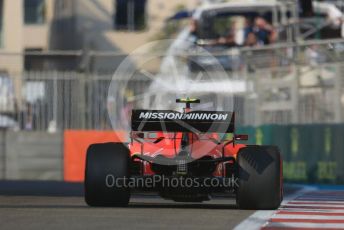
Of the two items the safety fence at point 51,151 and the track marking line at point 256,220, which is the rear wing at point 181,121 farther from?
the safety fence at point 51,151

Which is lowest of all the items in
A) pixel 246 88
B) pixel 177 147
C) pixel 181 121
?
pixel 177 147

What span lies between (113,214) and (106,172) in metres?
1.02

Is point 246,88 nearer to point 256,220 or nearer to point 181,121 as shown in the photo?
point 181,121

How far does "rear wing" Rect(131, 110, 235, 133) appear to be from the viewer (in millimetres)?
13914

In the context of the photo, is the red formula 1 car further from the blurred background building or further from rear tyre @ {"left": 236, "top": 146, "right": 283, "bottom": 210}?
the blurred background building

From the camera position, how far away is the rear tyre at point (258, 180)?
13.4 m

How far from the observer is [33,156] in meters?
25.0

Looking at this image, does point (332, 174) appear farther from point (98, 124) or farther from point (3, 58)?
point (3, 58)

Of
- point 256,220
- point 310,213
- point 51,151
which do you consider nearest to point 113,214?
point 256,220

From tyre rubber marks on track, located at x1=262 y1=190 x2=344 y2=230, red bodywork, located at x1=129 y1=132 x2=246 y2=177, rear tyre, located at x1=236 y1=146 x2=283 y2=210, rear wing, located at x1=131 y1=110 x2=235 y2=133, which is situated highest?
rear wing, located at x1=131 y1=110 x2=235 y2=133

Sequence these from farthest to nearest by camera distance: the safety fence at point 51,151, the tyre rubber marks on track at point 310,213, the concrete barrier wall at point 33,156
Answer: the concrete barrier wall at point 33,156
the safety fence at point 51,151
the tyre rubber marks on track at point 310,213

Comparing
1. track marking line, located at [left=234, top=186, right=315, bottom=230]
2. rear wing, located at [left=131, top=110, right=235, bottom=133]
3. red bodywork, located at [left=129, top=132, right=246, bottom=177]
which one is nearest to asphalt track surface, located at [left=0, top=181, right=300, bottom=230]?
track marking line, located at [left=234, top=186, right=315, bottom=230]

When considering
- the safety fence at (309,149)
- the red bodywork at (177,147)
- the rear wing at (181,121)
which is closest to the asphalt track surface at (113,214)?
the red bodywork at (177,147)

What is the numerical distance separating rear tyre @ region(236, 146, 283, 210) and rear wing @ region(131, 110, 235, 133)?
2.13 feet
